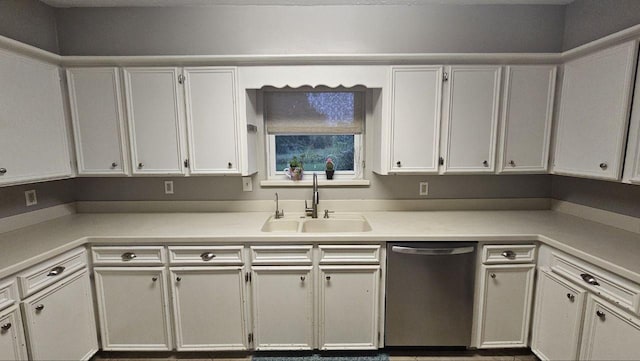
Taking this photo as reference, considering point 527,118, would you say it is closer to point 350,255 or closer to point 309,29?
point 350,255

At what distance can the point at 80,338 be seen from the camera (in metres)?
1.83

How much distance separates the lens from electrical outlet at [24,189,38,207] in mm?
2050

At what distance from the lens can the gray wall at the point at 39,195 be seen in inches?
75.3

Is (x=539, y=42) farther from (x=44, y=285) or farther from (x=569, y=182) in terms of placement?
(x=44, y=285)

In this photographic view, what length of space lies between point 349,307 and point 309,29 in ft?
7.03

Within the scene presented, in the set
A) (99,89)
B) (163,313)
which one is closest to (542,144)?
(163,313)

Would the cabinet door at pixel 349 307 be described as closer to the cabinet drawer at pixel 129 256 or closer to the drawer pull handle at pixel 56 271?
the cabinet drawer at pixel 129 256

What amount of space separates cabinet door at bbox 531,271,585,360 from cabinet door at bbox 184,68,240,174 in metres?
2.25

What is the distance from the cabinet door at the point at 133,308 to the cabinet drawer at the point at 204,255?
14cm

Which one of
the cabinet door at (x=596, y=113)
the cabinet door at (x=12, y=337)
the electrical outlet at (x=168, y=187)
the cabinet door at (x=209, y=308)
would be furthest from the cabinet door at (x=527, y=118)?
the cabinet door at (x=12, y=337)

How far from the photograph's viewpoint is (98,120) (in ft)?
7.00

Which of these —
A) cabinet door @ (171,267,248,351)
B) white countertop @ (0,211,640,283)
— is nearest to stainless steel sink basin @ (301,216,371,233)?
white countertop @ (0,211,640,283)

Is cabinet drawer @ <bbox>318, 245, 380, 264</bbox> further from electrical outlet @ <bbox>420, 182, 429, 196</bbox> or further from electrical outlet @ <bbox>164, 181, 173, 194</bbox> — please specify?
electrical outlet @ <bbox>164, 181, 173, 194</bbox>

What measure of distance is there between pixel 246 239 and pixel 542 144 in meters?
2.29
